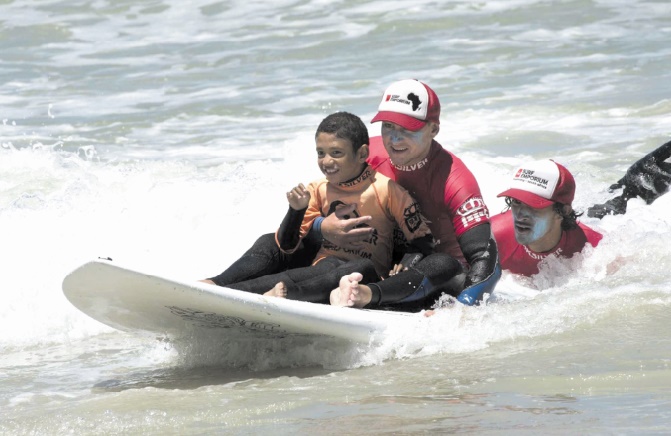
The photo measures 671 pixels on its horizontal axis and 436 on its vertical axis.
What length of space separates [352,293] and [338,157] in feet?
2.24

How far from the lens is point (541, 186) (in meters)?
6.39

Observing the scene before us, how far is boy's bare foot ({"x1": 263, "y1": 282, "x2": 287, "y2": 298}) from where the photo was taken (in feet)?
17.3

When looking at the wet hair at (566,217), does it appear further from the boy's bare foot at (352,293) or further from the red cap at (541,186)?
the boy's bare foot at (352,293)

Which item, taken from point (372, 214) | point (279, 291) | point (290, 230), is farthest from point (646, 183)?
point (279, 291)

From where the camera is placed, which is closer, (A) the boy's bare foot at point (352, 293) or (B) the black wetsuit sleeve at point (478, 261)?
(A) the boy's bare foot at point (352, 293)

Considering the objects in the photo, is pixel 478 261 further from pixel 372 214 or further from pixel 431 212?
pixel 372 214

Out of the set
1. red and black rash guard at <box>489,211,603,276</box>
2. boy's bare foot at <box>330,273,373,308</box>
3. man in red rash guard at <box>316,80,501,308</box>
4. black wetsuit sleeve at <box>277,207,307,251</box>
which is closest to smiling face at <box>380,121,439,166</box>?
man in red rash guard at <box>316,80,501,308</box>

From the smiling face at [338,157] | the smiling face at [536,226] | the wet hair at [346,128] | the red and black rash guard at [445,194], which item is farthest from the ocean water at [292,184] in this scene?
the wet hair at [346,128]

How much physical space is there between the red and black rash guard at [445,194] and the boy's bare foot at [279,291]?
3.00ft

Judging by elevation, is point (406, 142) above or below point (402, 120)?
below

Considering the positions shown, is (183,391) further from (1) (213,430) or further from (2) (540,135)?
(2) (540,135)

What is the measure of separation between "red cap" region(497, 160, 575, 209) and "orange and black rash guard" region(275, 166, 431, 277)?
0.94 meters

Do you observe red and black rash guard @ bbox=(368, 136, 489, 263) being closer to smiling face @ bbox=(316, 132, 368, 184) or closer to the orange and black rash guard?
the orange and black rash guard

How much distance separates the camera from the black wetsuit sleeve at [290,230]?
5.49 meters
